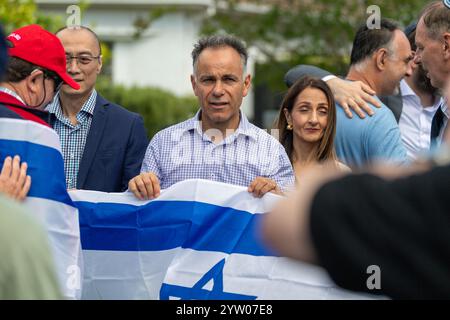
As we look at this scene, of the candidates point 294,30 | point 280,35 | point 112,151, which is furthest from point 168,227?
point 280,35

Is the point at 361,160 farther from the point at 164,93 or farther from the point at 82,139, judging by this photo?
the point at 164,93

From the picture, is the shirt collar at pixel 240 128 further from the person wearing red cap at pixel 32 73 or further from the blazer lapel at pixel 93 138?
the person wearing red cap at pixel 32 73

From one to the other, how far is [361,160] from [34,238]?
13.1ft

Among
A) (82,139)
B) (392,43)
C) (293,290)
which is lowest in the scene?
(293,290)

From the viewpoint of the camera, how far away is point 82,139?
6.20 m

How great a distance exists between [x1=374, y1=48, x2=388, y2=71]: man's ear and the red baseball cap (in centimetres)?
214

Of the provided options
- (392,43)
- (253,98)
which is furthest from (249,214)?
(253,98)

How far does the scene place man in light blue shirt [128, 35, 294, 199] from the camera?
5.62 meters

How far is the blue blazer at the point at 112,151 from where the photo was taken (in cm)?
605

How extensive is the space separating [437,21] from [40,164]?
2.39 m

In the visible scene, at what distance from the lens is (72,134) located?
621 centimetres

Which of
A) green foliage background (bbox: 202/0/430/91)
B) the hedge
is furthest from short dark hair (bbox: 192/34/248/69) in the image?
the hedge

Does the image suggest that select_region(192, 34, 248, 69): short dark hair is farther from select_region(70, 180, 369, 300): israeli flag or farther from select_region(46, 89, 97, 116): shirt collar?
select_region(70, 180, 369, 300): israeli flag

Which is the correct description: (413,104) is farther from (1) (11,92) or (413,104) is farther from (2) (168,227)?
(1) (11,92)
